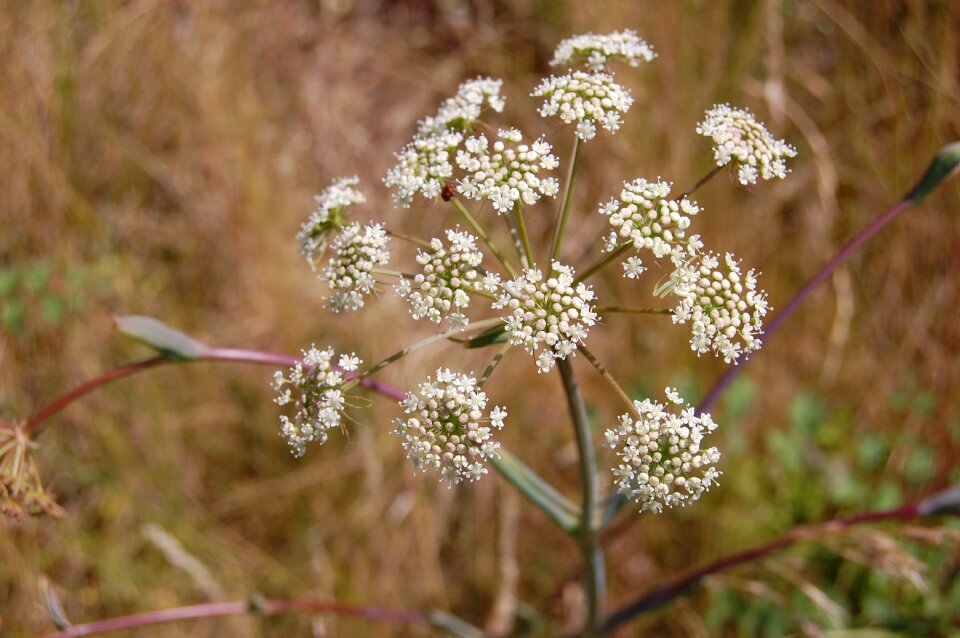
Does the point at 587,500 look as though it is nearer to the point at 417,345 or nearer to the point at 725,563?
the point at 725,563

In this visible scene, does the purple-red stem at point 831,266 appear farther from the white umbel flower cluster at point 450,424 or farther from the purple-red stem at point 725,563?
the white umbel flower cluster at point 450,424

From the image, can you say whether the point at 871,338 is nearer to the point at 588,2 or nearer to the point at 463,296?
the point at 588,2

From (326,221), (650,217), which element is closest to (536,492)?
(650,217)

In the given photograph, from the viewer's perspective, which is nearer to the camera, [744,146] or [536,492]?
[744,146]

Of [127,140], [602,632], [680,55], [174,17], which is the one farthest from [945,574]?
[174,17]

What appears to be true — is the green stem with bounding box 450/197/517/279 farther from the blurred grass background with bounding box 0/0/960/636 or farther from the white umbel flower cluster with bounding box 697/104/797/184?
the blurred grass background with bounding box 0/0/960/636
